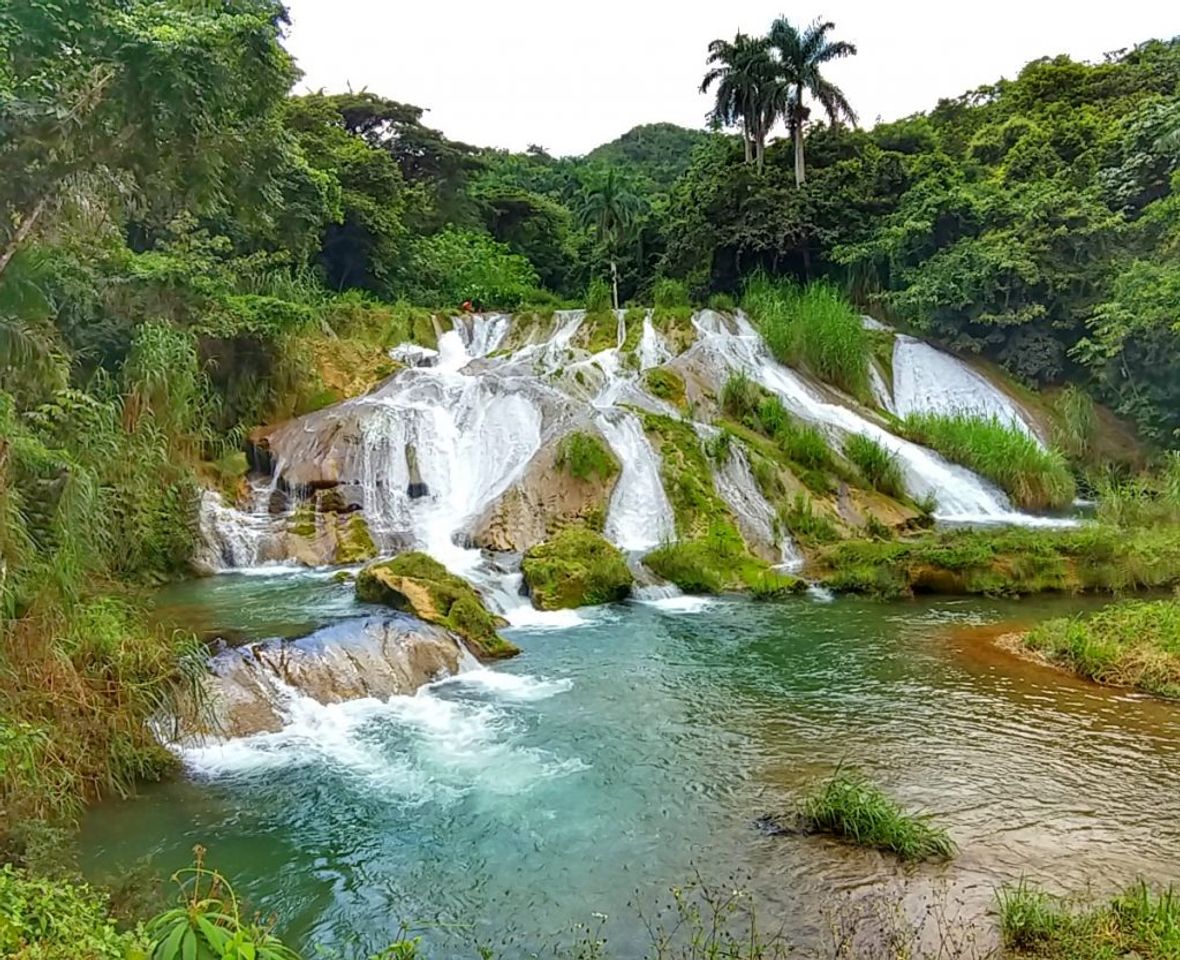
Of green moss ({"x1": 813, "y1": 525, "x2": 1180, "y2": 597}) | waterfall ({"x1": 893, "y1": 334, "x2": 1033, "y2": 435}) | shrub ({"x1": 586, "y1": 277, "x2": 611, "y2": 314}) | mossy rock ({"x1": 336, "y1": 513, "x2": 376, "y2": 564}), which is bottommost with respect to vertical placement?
green moss ({"x1": 813, "y1": 525, "x2": 1180, "y2": 597})

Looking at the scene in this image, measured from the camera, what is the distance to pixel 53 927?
3.46 meters

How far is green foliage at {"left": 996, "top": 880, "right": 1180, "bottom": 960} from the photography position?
4.25 meters

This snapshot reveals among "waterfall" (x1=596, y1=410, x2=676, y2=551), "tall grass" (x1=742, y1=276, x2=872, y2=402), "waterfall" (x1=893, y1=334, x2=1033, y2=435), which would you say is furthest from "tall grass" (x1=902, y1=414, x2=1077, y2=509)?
"waterfall" (x1=596, y1=410, x2=676, y2=551)

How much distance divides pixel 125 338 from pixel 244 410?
3.93 metres

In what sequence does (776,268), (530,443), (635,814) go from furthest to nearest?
(776,268)
(530,443)
(635,814)

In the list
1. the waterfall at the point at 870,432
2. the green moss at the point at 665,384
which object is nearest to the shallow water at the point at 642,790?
the waterfall at the point at 870,432

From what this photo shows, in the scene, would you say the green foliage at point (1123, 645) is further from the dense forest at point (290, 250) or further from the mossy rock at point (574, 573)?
the dense forest at point (290, 250)

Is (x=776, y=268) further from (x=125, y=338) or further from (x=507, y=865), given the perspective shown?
(x=507, y=865)

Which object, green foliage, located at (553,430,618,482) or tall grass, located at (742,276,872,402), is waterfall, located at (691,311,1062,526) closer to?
tall grass, located at (742,276,872,402)

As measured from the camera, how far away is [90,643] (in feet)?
21.4

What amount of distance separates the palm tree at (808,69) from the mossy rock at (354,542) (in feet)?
77.9

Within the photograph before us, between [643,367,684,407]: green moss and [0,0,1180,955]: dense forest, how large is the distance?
22.6 feet

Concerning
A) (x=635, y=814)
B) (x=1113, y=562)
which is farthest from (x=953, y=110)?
(x=635, y=814)

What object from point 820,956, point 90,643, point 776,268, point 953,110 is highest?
point 953,110
